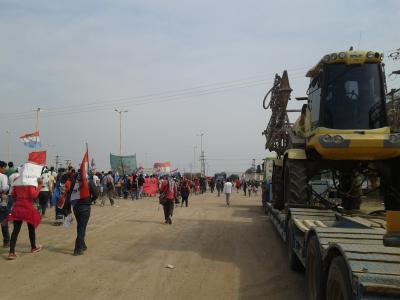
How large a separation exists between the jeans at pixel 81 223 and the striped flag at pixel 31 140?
17.3 meters

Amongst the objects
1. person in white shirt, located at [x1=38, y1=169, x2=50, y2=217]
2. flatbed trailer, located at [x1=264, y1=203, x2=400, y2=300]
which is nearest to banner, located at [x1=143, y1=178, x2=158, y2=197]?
person in white shirt, located at [x1=38, y1=169, x2=50, y2=217]

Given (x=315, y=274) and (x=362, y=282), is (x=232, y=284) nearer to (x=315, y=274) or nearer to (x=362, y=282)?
(x=315, y=274)

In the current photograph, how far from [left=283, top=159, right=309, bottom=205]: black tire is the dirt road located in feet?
4.14

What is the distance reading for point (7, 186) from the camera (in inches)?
388

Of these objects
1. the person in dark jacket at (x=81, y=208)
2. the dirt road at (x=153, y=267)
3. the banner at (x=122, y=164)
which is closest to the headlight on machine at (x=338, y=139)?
the dirt road at (x=153, y=267)

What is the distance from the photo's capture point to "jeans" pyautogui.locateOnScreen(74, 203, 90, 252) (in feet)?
30.9

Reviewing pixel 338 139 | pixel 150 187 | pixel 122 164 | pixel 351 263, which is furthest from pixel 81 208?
pixel 122 164

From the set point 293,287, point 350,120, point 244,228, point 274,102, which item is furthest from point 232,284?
point 274,102

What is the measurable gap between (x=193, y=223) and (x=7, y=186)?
6869mm

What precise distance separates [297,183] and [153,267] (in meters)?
3.26

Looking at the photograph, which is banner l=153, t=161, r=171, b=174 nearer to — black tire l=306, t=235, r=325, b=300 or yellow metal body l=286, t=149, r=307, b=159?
yellow metal body l=286, t=149, r=307, b=159

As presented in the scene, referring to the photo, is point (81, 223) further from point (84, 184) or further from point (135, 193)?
point (135, 193)

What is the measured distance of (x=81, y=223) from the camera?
9555mm

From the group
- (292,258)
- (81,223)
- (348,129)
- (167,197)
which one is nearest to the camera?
(292,258)
